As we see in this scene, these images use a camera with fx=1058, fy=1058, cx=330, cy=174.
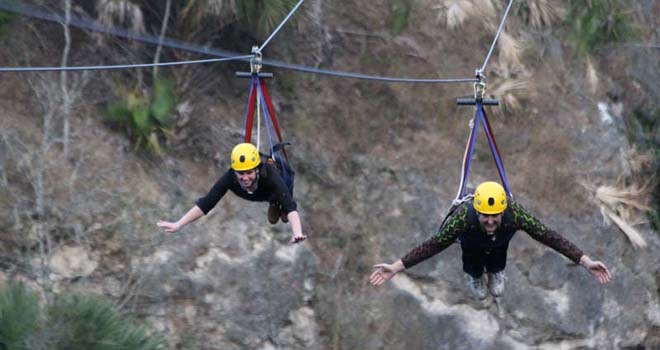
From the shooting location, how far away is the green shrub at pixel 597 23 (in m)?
15.1

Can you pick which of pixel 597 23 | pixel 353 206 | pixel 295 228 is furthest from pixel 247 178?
pixel 597 23

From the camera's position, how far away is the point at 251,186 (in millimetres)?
8258

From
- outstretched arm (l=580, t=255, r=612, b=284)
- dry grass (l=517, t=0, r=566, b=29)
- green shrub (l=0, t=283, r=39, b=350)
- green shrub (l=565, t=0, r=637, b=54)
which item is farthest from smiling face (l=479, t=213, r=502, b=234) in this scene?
green shrub (l=565, t=0, r=637, b=54)

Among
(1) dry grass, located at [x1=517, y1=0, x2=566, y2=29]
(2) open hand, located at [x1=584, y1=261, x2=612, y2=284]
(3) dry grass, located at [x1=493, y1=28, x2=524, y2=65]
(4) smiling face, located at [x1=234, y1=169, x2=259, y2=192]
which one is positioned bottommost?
(2) open hand, located at [x1=584, y1=261, x2=612, y2=284]

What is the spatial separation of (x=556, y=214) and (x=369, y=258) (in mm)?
2669

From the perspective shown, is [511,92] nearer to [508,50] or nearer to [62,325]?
[508,50]

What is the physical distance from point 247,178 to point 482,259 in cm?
203

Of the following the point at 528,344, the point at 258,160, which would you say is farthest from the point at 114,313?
the point at 528,344

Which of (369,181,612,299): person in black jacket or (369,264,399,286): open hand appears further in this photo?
(369,264,399,286): open hand

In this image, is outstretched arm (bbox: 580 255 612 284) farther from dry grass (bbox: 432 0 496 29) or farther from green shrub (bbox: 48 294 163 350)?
dry grass (bbox: 432 0 496 29)

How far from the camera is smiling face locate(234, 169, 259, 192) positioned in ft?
26.6

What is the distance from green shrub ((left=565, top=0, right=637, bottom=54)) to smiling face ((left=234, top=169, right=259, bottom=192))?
822cm

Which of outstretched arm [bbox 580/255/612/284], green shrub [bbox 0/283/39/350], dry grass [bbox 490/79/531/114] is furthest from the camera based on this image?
dry grass [bbox 490/79/531/114]

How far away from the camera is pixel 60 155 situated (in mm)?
12945
